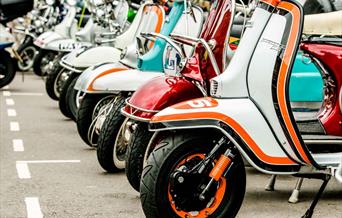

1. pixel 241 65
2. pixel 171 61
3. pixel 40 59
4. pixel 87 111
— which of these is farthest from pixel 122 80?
pixel 40 59

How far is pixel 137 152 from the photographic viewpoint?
6.58 m

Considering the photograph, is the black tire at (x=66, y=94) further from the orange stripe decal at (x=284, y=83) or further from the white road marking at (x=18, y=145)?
the orange stripe decal at (x=284, y=83)

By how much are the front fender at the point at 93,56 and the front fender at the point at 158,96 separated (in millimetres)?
3372

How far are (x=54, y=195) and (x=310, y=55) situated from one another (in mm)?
2050

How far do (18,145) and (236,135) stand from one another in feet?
14.1

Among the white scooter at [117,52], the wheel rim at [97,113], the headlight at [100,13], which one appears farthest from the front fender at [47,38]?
the wheel rim at [97,113]

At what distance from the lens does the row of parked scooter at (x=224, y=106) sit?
5.70m

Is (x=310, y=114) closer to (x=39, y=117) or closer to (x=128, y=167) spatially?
(x=128, y=167)

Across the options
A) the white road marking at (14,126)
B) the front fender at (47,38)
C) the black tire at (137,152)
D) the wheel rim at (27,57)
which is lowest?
the wheel rim at (27,57)

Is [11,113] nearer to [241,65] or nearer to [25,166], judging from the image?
[25,166]

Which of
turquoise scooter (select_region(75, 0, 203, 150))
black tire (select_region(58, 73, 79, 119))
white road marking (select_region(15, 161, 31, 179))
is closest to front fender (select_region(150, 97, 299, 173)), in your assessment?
turquoise scooter (select_region(75, 0, 203, 150))

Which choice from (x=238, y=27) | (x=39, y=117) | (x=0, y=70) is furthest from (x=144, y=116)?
(x=0, y=70)

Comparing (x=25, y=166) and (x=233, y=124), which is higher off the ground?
(x=233, y=124)

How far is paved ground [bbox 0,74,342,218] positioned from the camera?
6.56 meters
